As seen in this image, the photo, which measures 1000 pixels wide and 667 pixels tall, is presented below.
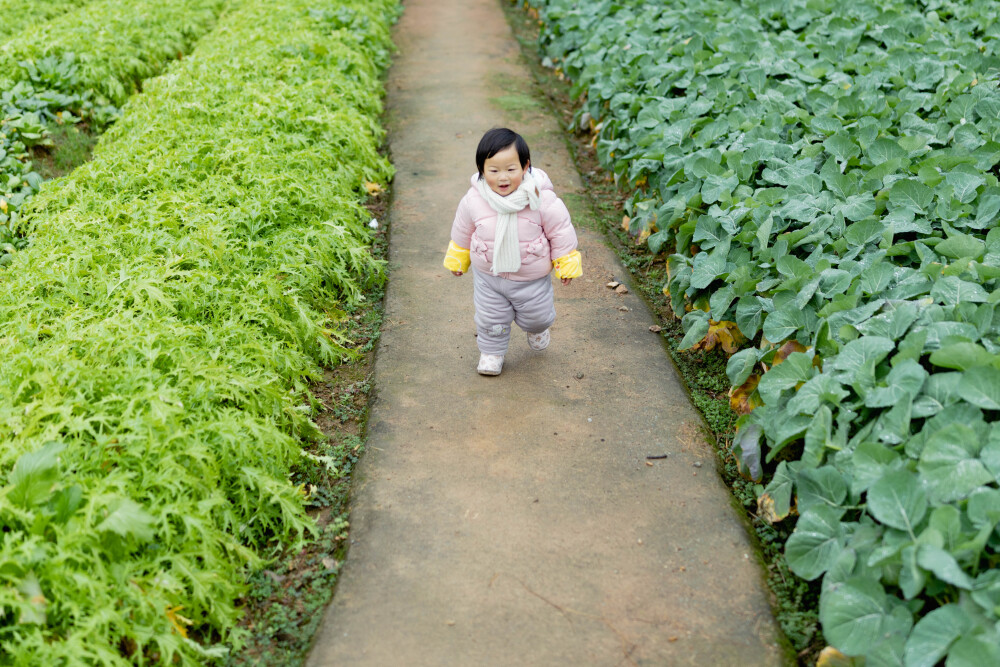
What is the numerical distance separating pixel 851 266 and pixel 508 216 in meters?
1.48

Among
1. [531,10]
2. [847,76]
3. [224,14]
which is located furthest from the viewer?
[531,10]

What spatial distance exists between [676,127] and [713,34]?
1.84 m

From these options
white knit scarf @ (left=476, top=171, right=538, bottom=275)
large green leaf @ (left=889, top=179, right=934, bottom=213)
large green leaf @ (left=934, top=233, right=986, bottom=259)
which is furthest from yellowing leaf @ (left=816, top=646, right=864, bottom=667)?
large green leaf @ (left=889, top=179, right=934, bottom=213)

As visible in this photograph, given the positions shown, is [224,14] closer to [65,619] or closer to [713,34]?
[713,34]

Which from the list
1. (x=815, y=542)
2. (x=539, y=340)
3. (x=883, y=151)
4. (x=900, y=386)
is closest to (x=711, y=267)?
(x=539, y=340)

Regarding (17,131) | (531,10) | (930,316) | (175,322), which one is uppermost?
(930,316)

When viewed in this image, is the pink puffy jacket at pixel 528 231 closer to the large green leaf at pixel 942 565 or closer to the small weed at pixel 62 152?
the large green leaf at pixel 942 565

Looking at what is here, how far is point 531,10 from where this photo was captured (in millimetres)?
12016

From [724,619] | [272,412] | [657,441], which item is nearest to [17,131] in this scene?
[272,412]

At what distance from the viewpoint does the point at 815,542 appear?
274cm

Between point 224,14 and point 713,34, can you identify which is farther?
point 224,14

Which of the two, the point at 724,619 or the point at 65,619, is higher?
the point at 65,619

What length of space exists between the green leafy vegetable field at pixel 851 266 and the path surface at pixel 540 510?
0.32m

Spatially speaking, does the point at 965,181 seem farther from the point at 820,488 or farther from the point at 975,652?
the point at 975,652
